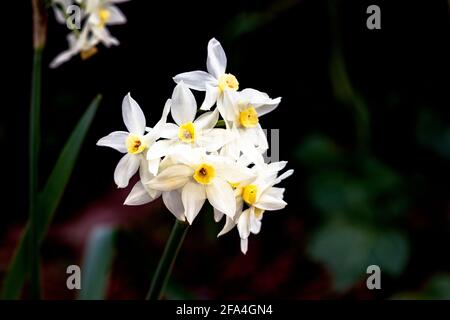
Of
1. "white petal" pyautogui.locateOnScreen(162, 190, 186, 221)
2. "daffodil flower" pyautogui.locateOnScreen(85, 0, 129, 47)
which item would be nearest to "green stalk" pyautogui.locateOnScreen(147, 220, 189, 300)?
"white petal" pyautogui.locateOnScreen(162, 190, 186, 221)

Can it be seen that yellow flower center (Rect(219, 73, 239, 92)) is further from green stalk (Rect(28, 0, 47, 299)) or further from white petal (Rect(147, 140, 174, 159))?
green stalk (Rect(28, 0, 47, 299))

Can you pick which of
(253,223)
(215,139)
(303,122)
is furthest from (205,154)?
(303,122)

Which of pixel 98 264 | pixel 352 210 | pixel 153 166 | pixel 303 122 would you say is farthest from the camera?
pixel 303 122

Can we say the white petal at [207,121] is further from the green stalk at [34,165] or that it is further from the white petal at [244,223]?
the green stalk at [34,165]

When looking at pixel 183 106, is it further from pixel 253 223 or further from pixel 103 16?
pixel 103 16

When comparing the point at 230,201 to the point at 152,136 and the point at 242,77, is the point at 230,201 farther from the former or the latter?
the point at 242,77
